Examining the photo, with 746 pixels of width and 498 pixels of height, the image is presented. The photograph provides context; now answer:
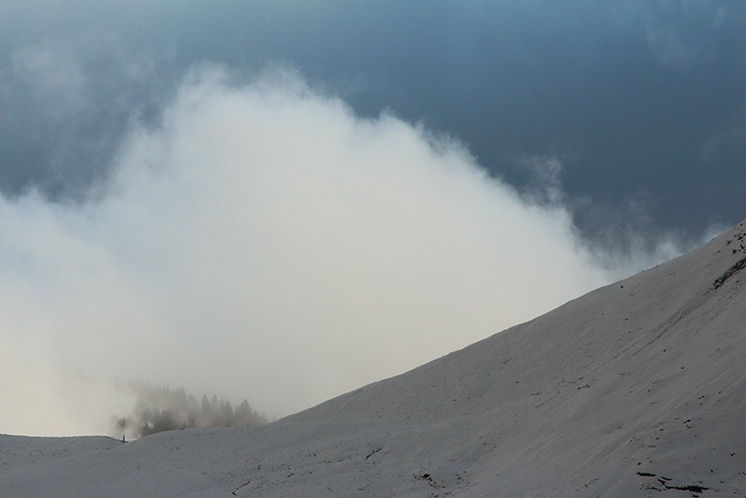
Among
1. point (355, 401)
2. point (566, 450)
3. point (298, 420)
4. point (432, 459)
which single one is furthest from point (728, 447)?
point (298, 420)

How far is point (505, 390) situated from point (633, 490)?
18268mm

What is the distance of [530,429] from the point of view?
3212cm

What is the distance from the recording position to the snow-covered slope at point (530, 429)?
22.9 m

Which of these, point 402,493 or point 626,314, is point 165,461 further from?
point 626,314

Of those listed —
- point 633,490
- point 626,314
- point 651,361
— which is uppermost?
point 626,314

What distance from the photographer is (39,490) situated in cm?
3572

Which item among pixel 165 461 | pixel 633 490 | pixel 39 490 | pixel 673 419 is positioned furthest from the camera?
pixel 165 461

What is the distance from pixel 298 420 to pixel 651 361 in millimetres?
24878

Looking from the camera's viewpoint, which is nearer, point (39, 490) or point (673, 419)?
point (673, 419)

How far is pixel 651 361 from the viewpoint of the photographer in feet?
104

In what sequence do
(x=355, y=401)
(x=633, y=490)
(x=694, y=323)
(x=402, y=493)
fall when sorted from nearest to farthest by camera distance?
(x=633, y=490) < (x=402, y=493) < (x=694, y=323) < (x=355, y=401)

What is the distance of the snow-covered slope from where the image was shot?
22.9 m

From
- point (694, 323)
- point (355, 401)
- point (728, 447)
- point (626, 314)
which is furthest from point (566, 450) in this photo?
point (355, 401)

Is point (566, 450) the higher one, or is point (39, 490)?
point (39, 490)
